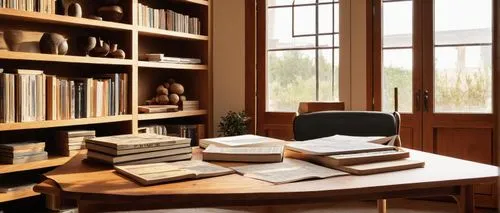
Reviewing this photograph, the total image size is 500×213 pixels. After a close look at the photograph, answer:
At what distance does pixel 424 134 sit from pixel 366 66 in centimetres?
69

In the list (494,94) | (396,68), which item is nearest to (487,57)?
(494,94)

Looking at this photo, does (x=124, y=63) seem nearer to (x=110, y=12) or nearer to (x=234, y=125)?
(x=110, y=12)

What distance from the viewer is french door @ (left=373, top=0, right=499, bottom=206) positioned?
367 cm

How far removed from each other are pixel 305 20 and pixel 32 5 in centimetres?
215

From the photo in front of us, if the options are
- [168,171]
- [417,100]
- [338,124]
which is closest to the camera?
[168,171]

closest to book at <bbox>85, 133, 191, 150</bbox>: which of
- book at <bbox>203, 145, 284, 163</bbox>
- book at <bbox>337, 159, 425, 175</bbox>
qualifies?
book at <bbox>203, 145, 284, 163</bbox>

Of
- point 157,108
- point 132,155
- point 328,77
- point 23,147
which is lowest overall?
point 23,147

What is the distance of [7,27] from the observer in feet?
10.5

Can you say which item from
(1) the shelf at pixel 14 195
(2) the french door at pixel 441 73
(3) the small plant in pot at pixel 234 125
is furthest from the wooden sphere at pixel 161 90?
(2) the french door at pixel 441 73

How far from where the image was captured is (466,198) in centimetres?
152

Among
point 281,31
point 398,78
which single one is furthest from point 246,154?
point 281,31

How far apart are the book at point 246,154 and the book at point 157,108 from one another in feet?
7.12

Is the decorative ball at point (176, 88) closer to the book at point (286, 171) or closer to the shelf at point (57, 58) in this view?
the shelf at point (57, 58)

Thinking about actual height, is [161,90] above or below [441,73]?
below
